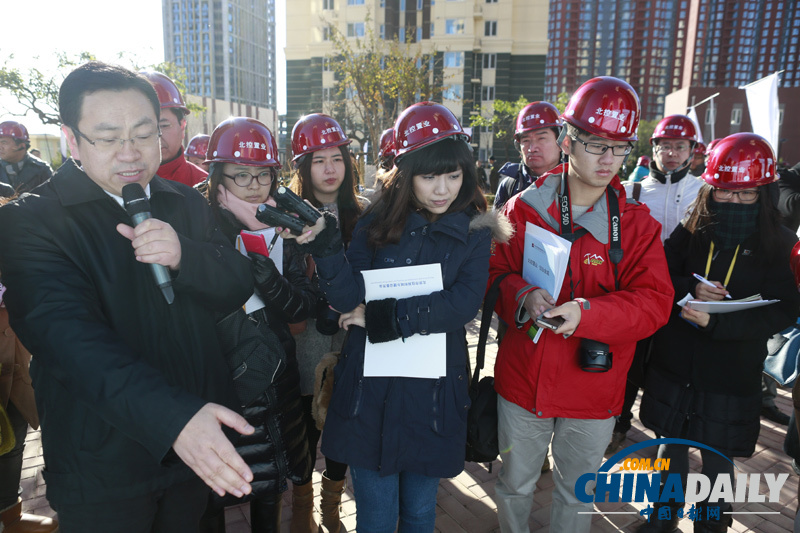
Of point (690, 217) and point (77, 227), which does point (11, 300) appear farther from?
point (690, 217)

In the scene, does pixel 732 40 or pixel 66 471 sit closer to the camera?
pixel 66 471

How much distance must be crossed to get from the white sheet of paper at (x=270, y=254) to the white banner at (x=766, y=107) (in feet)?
23.5

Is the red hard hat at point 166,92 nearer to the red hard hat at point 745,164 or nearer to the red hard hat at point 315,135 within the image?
the red hard hat at point 315,135

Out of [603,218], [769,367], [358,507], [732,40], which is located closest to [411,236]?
[603,218]

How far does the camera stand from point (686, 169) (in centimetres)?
425

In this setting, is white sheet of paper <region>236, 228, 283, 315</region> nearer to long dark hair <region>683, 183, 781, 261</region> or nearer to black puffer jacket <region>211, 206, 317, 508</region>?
black puffer jacket <region>211, 206, 317, 508</region>

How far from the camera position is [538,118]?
12.9 ft

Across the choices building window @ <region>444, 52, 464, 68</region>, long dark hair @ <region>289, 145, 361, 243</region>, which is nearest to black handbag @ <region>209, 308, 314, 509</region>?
long dark hair @ <region>289, 145, 361, 243</region>

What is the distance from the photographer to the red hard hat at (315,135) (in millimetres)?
3018

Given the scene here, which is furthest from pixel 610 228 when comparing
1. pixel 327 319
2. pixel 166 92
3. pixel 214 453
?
pixel 166 92

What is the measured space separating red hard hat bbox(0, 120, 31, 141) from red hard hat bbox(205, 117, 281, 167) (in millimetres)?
6195

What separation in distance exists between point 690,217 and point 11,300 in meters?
3.05

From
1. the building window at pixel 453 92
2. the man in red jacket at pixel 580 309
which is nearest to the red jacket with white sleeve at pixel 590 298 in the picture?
the man in red jacket at pixel 580 309

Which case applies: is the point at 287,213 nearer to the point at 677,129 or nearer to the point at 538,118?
the point at 538,118
